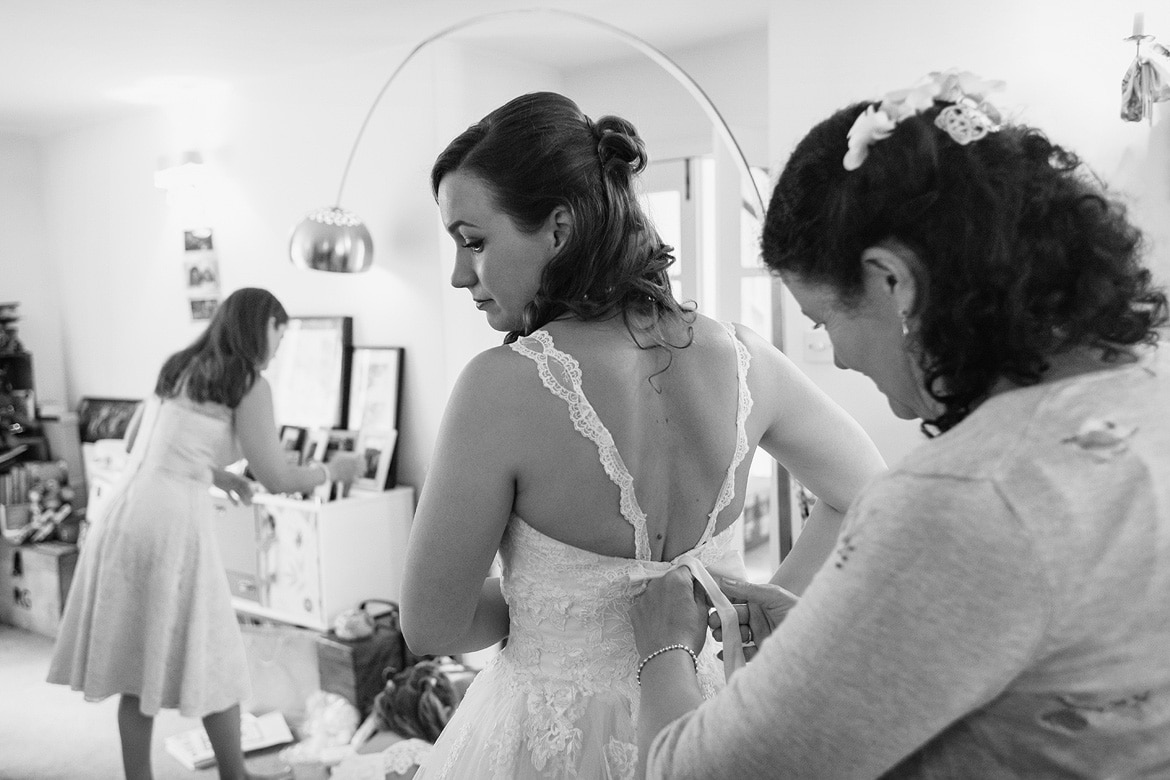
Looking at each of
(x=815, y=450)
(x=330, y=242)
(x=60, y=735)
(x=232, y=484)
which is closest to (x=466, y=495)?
(x=815, y=450)

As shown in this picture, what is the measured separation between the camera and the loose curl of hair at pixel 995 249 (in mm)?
620

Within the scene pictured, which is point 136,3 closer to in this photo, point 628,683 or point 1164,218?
point 628,683

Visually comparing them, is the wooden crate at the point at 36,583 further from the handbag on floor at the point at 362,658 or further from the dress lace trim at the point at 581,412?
the dress lace trim at the point at 581,412

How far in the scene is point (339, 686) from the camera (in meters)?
3.47

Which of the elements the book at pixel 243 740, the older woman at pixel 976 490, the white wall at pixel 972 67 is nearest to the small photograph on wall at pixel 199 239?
the book at pixel 243 740

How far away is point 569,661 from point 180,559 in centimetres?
195

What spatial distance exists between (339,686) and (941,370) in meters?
3.26

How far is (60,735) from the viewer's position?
360cm

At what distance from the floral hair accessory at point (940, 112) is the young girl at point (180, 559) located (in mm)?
2311

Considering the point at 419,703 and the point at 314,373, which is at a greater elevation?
the point at 314,373

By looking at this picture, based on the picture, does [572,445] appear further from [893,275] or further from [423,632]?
[893,275]

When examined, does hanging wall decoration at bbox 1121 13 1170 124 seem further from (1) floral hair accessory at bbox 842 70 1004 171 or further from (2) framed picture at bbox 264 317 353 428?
(2) framed picture at bbox 264 317 353 428

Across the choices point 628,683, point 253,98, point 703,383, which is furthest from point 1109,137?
point 253,98

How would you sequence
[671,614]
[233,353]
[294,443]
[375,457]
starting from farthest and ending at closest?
[294,443] < [375,457] < [233,353] < [671,614]
